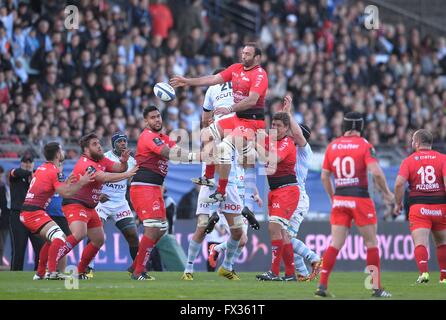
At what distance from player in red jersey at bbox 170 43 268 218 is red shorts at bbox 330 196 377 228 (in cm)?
388

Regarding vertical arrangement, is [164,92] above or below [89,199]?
above

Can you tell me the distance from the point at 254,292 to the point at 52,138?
9969 mm

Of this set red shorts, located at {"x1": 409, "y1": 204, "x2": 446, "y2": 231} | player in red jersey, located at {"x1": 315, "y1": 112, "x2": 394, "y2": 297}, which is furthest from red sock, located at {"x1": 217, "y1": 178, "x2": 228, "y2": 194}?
player in red jersey, located at {"x1": 315, "y1": 112, "x2": 394, "y2": 297}

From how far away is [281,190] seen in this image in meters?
18.4

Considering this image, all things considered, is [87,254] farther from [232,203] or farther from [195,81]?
[195,81]

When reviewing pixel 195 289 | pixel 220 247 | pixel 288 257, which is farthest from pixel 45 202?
pixel 288 257

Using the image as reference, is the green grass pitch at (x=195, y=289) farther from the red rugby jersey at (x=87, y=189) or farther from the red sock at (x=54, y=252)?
the red rugby jersey at (x=87, y=189)

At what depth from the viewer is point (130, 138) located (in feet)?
85.0

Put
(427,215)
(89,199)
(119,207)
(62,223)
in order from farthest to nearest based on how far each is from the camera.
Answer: (62,223) → (119,207) → (427,215) → (89,199)

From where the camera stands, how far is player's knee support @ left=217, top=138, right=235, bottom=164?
60.8 ft

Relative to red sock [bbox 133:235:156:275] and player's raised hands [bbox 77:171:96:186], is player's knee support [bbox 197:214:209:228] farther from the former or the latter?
player's raised hands [bbox 77:171:96:186]

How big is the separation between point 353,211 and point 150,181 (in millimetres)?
4686

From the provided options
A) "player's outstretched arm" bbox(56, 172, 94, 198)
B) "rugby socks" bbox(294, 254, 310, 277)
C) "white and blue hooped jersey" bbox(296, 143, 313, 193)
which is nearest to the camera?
"player's outstretched arm" bbox(56, 172, 94, 198)

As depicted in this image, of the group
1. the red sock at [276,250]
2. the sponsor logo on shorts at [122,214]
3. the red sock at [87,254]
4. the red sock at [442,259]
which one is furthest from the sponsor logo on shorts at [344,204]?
the sponsor logo on shorts at [122,214]
